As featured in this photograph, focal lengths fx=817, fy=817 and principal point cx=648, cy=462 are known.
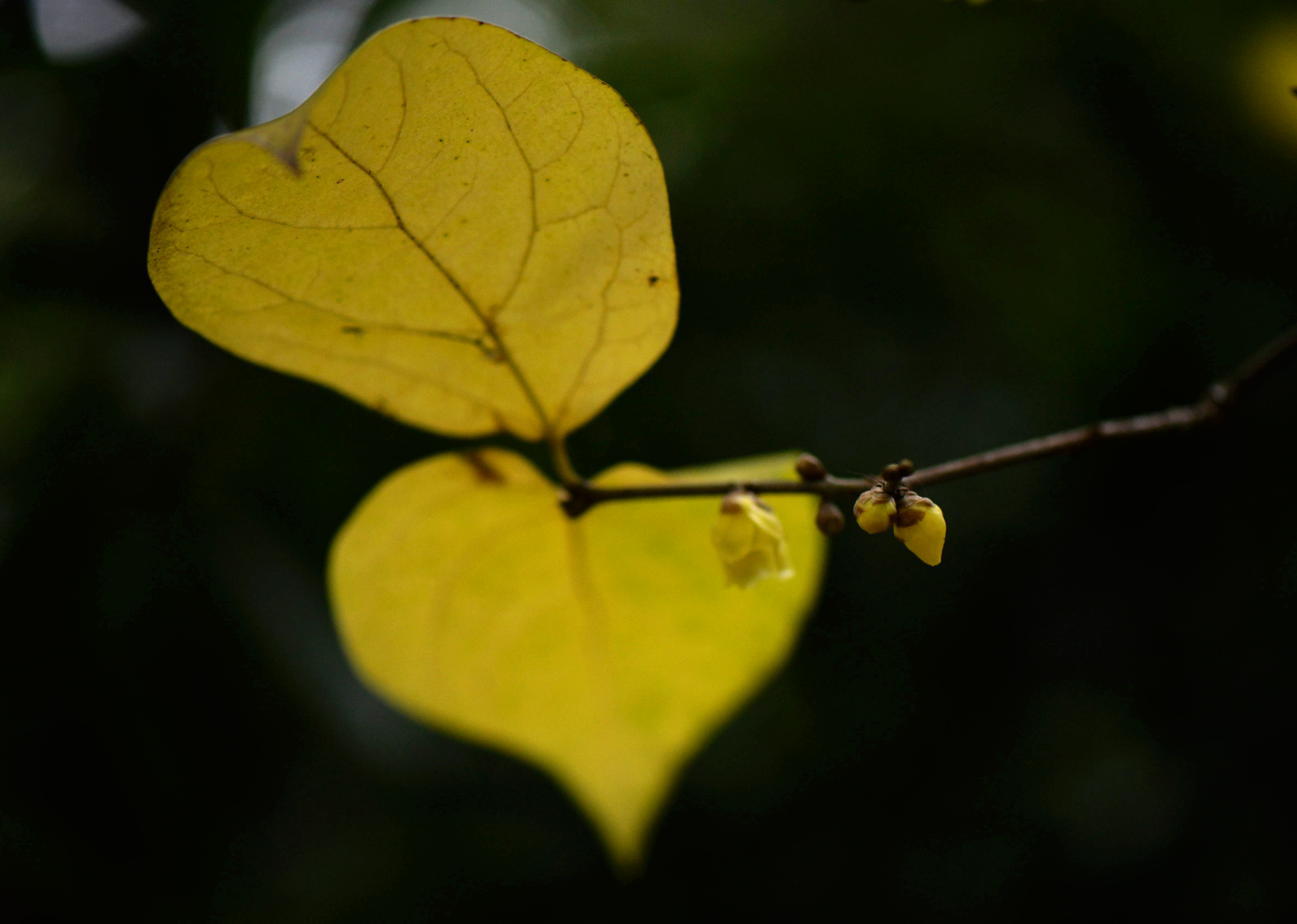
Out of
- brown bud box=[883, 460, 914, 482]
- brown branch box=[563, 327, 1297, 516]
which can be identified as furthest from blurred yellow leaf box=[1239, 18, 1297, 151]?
brown bud box=[883, 460, 914, 482]

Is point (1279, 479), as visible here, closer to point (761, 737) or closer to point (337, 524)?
point (761, 737)

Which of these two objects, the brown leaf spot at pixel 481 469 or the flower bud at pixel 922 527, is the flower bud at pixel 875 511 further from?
the brown leaf spot at pixel 481 469

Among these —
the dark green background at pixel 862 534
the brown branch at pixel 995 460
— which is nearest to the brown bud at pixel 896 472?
the brown branch at pixel 995 460

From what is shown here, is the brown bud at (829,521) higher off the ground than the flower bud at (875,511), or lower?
lower

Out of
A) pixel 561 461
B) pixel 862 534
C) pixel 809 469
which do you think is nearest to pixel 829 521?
pixel 809 469

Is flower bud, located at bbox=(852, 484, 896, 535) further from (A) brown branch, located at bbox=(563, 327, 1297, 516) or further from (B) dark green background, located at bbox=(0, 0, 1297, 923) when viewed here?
(B) dark green background, located at bbox=(0, 0, 1297, 923)

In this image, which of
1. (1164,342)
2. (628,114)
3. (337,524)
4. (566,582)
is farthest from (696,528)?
(1164,342)

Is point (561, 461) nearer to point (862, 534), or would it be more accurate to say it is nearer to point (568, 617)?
point (568, 617)

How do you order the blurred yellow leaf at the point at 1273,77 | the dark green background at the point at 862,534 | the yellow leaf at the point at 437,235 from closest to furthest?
the yellow leaf at the point at 437,235 < the blurred yellow leaf at the point at 1273,77 < the dark green background at the point at 862,534
